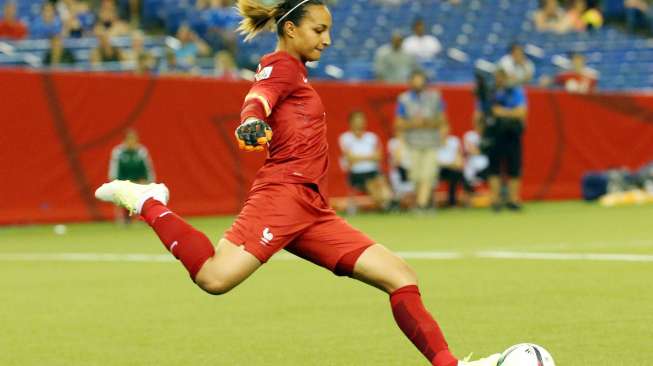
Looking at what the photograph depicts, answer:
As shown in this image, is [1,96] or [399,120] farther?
[399,120]

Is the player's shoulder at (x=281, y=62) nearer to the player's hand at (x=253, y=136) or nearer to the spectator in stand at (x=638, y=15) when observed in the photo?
the player's hand at (x=253, y=136)

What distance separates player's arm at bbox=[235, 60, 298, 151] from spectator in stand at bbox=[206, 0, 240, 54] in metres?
20.3

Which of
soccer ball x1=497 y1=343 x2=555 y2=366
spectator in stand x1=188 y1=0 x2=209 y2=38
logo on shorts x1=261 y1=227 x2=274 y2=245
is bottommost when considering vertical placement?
spectator in stand x1=188 y1=0 x2=209 y2=38

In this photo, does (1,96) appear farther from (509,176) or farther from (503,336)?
(503,336)

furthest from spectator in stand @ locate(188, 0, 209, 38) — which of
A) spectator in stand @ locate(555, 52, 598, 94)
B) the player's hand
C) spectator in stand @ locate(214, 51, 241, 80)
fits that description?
the player's hand

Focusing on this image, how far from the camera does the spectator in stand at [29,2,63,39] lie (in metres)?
25.8

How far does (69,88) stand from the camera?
1917 cm

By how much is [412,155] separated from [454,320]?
1238 centimetres

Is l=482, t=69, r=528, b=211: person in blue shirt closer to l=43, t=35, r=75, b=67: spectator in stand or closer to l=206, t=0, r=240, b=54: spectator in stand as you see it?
l=206, t=0, r=240, b=54: spectator in stand

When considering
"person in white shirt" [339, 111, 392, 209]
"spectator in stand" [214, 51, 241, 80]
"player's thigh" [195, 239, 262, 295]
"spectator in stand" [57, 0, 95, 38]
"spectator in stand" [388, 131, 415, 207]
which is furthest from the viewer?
"spectator in stand" [57, 0, 95, 38]

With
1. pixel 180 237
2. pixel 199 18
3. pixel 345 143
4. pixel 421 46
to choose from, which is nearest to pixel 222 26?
pixel 199 18

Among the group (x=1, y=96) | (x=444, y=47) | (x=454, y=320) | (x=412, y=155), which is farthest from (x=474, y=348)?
(x=444, y=47)

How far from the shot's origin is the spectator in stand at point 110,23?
26.6 m

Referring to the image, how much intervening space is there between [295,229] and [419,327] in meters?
0.72
